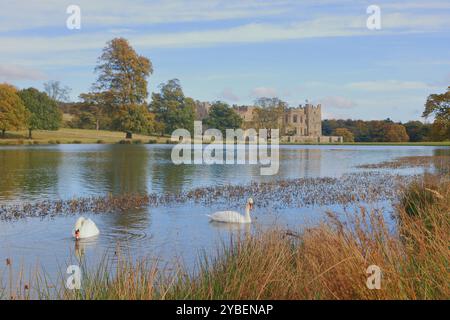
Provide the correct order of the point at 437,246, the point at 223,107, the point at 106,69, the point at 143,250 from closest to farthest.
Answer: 1. the point at 437,246
2. the point at 143,250
3. the point at 106,69
4. the point at 223,107

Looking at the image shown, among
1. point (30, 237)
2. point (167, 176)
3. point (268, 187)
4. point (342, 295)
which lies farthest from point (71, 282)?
point (167, 176)

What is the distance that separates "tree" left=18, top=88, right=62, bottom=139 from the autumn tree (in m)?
6.42

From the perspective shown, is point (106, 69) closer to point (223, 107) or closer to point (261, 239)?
point (223, 107)

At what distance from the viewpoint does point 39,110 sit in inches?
3004

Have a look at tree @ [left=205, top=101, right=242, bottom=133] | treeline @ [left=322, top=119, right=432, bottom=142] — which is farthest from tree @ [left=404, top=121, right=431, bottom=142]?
tree @ [left=205, top=101, right=242, bottom=133]

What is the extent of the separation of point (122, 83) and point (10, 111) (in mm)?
16233

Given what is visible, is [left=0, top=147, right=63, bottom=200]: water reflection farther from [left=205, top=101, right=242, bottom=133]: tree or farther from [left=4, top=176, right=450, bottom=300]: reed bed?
[left=205, top=101, right=242, bottom=133]: tree

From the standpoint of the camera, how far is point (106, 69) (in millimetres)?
77250

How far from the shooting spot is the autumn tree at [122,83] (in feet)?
248

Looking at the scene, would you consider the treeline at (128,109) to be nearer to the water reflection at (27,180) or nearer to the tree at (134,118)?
the tree at (134,118)

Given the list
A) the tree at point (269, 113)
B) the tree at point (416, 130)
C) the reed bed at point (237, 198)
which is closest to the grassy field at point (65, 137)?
the tree at point (269, 113)

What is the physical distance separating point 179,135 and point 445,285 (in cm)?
8812

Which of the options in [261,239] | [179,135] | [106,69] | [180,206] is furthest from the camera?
[179,135]

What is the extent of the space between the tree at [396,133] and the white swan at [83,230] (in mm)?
100775
